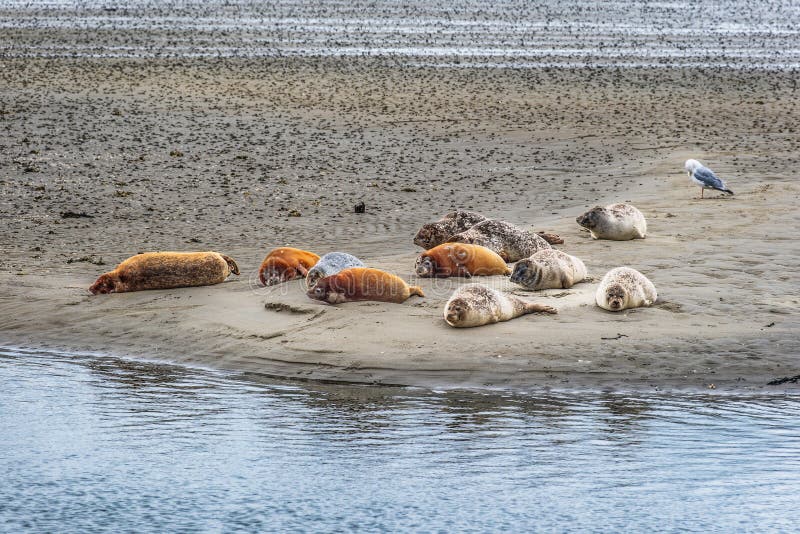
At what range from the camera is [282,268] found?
10.4 meters

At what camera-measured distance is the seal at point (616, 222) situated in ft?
38.8

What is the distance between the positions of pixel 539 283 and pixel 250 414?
10.6ft

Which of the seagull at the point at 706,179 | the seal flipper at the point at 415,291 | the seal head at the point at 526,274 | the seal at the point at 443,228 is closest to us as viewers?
the seal flipper at the point at 415,291

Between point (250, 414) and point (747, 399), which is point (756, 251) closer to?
point (747, 399)

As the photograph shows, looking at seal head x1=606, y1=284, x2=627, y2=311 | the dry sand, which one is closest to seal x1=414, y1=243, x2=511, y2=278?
the dry sand

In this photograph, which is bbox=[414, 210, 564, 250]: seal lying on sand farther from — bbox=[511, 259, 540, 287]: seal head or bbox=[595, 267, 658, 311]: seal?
bbox=[595, 267, 658, 311]: seal

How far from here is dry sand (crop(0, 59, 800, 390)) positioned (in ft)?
29.1

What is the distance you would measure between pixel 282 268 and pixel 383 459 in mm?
3740

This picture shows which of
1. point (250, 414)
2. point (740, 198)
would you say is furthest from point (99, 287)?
point (740, 198)

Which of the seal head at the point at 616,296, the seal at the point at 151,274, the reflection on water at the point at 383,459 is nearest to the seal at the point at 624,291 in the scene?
the seal head at the point at 616,296

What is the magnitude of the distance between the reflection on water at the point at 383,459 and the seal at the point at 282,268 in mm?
2087

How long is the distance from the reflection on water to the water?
19.3 meters

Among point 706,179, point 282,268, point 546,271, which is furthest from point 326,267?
point 706,179

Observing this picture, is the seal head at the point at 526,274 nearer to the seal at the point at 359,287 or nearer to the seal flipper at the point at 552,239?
the seal at the point at 359,287
